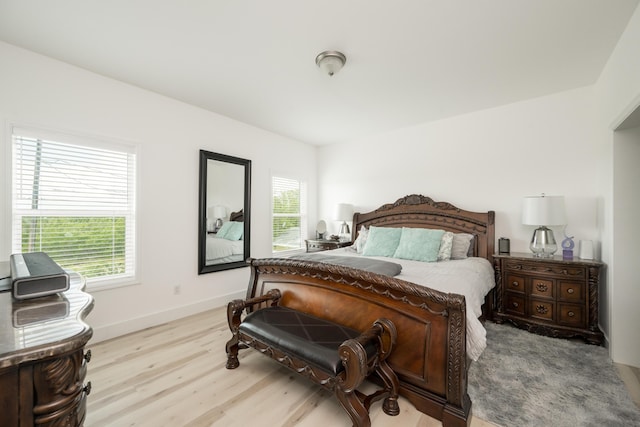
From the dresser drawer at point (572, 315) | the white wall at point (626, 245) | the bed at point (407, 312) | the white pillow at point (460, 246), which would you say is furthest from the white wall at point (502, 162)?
the bed at point (407, 312)

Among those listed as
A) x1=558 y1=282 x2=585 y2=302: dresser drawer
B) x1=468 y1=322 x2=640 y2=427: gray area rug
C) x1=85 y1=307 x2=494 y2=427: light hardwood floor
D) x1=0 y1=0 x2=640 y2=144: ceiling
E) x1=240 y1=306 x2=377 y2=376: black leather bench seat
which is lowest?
x1=85 y1=307 x2=494 y2=427: light hardwood floor

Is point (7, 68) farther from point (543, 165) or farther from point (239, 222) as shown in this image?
point (543, 165)

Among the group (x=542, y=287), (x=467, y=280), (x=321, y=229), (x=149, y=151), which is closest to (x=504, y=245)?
(x=542, y=287)

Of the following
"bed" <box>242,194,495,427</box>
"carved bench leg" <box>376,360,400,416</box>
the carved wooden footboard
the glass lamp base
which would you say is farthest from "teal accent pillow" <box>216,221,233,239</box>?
the glass lamp base

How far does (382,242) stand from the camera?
3543 millimetres

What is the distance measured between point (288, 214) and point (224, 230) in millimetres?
1304

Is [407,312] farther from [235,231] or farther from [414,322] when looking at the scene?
[235,231]

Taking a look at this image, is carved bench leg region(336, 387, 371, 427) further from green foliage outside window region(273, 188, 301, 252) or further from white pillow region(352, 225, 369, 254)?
green foliage outside window region(273, 188, 301, 252)

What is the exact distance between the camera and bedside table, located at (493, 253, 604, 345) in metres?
2.60

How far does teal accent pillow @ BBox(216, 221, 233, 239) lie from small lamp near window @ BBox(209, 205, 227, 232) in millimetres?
51

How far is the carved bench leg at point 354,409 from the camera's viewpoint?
1.53 metres

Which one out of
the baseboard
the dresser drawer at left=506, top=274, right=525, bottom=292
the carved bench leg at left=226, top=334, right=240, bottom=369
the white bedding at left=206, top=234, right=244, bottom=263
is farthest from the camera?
the white bedding at left=206, top=234, right=244, bottom=263

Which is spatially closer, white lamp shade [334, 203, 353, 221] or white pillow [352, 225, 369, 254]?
white pillow [352, 225, 369, 254]

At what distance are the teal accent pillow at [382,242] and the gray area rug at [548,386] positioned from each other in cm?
139
